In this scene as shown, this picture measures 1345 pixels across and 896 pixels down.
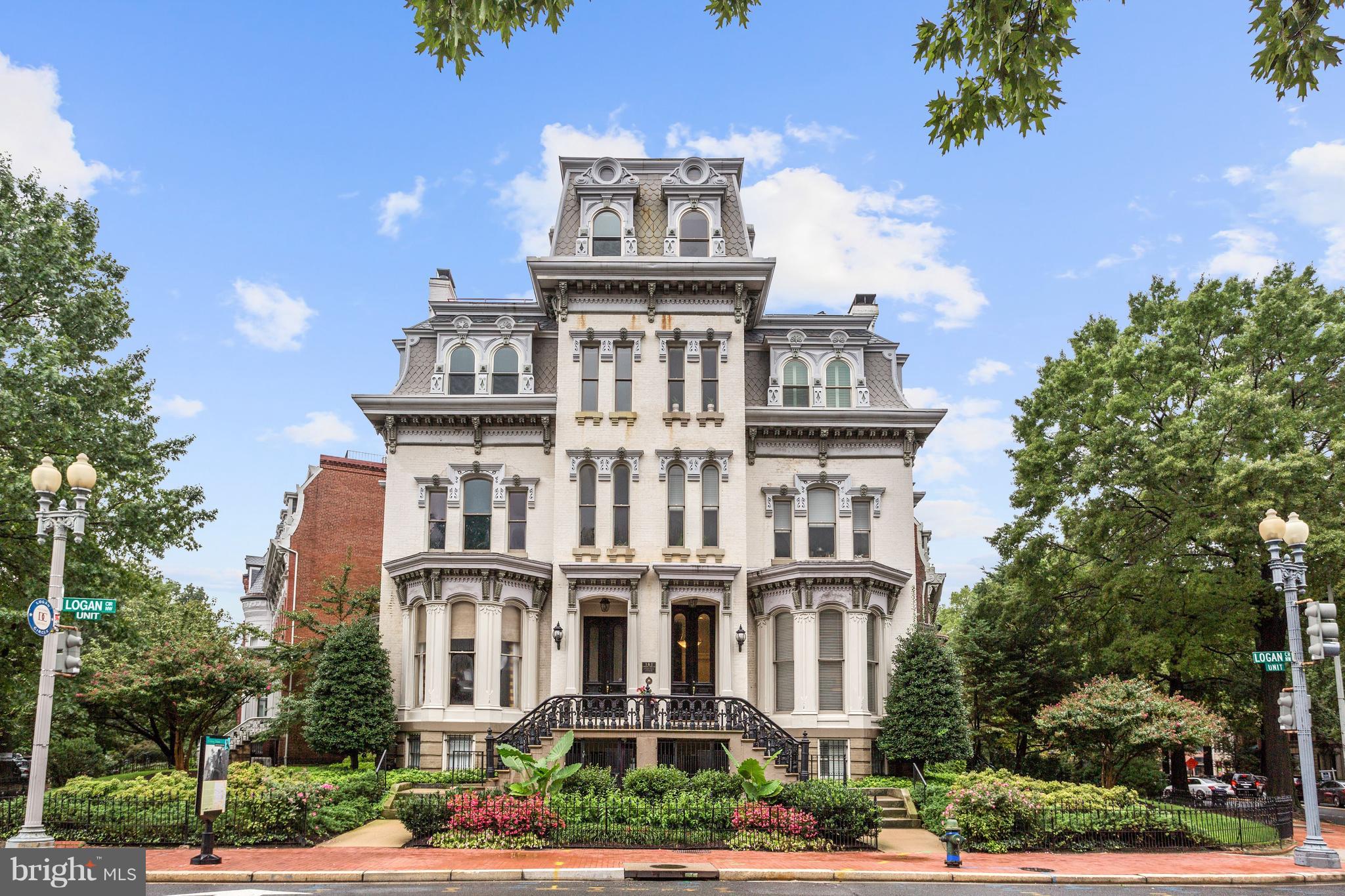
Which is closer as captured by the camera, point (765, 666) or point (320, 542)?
point (765, 666)

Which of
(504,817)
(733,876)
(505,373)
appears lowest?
(733,876)

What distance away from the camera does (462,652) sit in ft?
97.9

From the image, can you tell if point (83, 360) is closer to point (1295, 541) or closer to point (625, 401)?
point (625, 401)

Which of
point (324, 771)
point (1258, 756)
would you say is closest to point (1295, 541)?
point (324, 771)

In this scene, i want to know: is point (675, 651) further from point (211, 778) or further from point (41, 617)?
point (41, 617)

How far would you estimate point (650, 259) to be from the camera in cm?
3117

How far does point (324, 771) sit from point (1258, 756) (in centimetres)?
5475

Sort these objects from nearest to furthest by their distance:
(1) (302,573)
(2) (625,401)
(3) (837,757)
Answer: (3) (837,757) → (2) (625,401) → (1) (302,573)

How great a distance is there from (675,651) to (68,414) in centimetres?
1640

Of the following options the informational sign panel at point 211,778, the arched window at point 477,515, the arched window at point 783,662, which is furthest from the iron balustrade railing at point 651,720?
the informational sign panel at point 211,778

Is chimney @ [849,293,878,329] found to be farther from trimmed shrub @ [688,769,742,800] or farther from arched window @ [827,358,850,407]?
trimmed shrub @ [688,769,742,800]

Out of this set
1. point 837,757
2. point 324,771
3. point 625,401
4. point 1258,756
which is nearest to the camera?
point 324,771

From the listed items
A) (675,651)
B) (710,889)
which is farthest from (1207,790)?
(710,889)

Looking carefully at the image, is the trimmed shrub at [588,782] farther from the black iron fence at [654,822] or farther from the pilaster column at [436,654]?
the pilaster column at [436,654]
